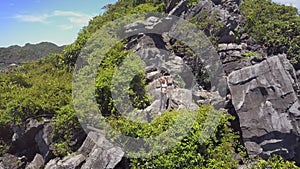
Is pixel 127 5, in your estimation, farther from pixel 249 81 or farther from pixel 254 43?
pixel 249 81

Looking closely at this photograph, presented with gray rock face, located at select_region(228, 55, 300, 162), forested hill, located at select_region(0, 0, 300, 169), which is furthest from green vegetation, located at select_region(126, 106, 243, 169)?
gray rock face, located at select_region(228, 55, 300, 162)

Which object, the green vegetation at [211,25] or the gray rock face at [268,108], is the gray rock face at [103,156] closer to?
the gray rock face at [268,108]

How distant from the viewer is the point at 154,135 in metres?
10.9

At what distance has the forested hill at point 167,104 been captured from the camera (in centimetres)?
1102

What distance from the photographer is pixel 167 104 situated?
12.8 meters

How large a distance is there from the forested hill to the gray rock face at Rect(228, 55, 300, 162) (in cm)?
4

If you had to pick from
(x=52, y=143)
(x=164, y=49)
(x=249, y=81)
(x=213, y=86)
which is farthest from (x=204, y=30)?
(x=52, y=143)

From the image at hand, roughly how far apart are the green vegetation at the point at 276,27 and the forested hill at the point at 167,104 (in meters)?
0.06

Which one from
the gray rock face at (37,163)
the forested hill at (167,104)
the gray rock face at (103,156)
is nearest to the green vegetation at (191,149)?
the forested hill at (167,104)

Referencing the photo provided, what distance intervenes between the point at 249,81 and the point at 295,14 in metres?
8.19

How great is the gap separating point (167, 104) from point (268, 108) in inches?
145

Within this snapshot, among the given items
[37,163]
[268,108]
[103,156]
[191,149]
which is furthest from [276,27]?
[37,163]

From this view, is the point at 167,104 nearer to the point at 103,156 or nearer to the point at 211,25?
the point at 103,156

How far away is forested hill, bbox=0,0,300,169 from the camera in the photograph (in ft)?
36.2
